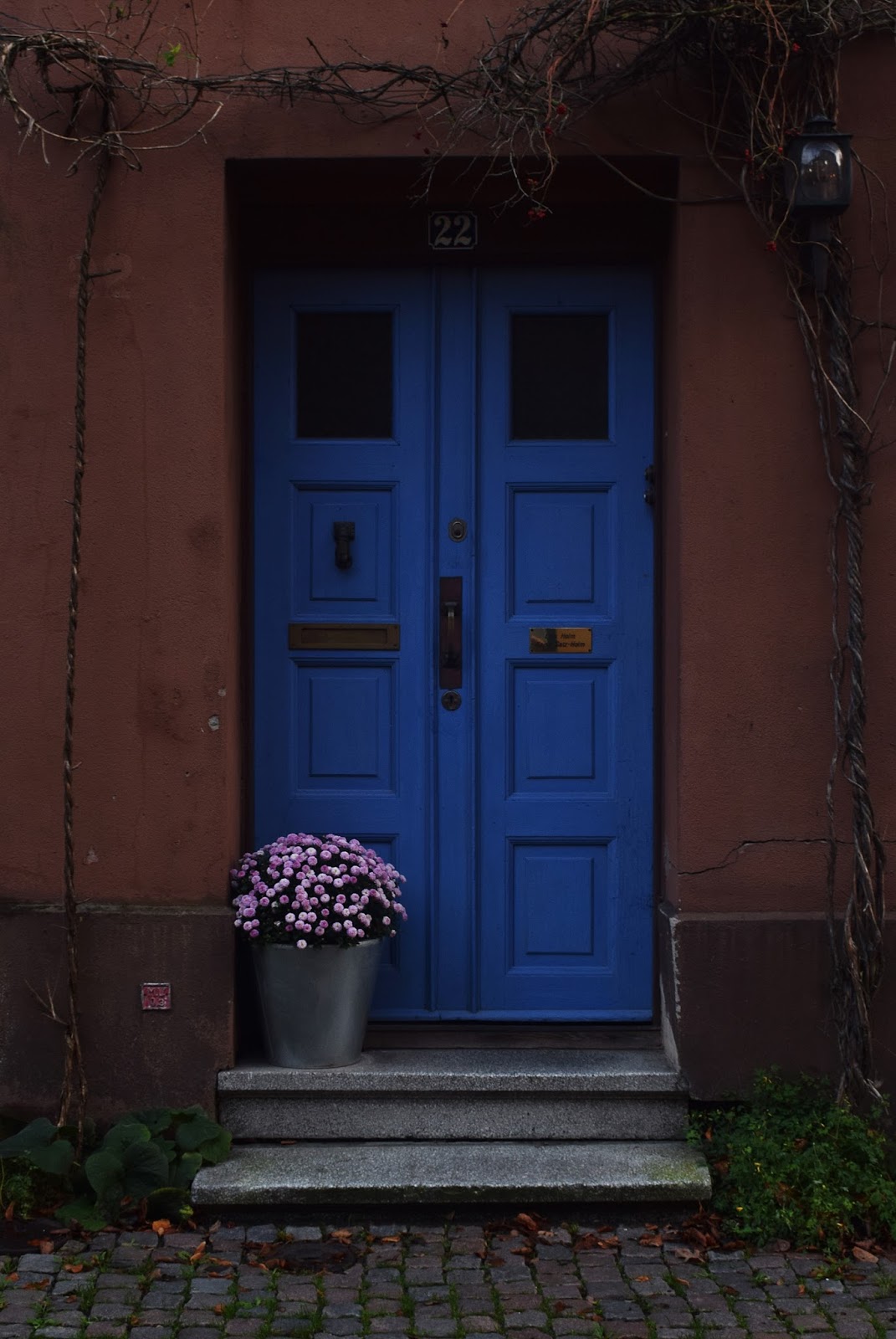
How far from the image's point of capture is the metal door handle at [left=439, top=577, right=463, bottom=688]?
494cm

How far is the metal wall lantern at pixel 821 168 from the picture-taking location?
4250 mm

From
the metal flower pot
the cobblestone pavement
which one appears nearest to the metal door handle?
the metal flower pot

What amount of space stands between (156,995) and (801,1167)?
6.45 ft

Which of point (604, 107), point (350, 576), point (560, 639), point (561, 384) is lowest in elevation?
point (560, 639)

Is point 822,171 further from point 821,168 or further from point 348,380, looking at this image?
point 348,380

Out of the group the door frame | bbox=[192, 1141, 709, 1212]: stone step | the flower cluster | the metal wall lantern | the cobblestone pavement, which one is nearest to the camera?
the cobblestone pavement

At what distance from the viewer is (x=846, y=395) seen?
4426 mm

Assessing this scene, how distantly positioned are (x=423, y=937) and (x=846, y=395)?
7.36 ft

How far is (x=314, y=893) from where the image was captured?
4.45m

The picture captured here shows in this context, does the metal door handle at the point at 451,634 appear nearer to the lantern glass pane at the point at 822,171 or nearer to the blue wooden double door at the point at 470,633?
the blue wooden double door at the point at 470,633

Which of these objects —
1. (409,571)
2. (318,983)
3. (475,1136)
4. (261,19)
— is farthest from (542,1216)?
(261,19)

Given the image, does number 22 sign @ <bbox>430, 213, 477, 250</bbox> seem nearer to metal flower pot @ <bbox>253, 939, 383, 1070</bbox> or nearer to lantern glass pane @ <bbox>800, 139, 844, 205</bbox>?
lantern glass pane @ <bbox>800, 139, 844, 205</bbox>

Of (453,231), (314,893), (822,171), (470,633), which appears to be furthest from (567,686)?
(822,171)

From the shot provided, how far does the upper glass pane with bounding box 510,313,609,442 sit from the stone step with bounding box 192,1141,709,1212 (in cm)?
233
